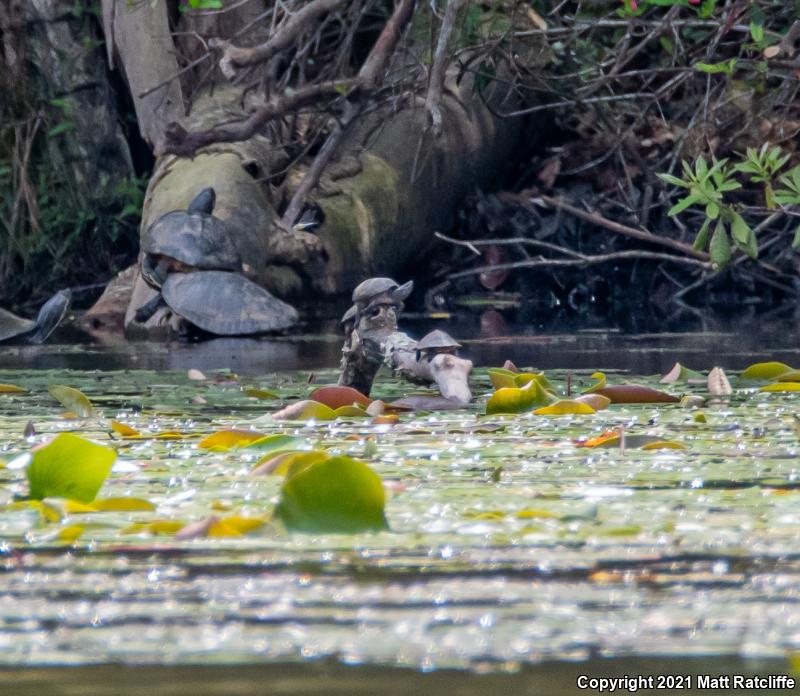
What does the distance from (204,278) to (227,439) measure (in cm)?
403

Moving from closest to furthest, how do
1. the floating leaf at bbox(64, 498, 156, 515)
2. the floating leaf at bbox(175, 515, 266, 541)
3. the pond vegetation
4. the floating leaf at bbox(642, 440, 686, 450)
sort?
1. the pond vegetation
2. the floating leaf at bbox(175, 515, 266, 541)
3. the floating leaf at bbox(64, 498, 156, 515)
4. the floating leaf at bbox(642, 440, 686, 450)

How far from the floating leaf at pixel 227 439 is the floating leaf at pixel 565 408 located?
1.99ft

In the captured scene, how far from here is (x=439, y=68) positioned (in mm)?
4367

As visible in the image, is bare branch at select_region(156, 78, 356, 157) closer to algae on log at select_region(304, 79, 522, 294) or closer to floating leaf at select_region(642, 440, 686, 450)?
algae on log at select_region(304, 79, 522, 294)

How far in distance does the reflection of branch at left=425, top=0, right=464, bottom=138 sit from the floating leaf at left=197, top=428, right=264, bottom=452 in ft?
6.66

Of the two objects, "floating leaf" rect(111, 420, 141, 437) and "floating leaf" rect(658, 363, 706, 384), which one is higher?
"floating leaf" rect(111, 420, 141, 437)

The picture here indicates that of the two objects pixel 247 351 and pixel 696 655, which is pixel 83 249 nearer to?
pixel 247 351

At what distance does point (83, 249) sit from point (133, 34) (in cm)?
144

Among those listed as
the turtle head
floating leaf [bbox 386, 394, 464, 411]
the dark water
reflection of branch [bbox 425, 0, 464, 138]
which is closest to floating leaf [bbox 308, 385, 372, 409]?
floating leaf [bbox 386, 394, 464, 411]

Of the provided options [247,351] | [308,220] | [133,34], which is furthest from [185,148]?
[133,34]

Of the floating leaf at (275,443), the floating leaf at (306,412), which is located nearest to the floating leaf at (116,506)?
the floating leaf at (275,443)

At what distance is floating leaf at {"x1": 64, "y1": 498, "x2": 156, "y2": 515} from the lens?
5.48ft

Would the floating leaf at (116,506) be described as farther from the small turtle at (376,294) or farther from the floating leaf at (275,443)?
the small turtle at (376,294)

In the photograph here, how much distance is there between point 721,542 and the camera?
56.9 inches
